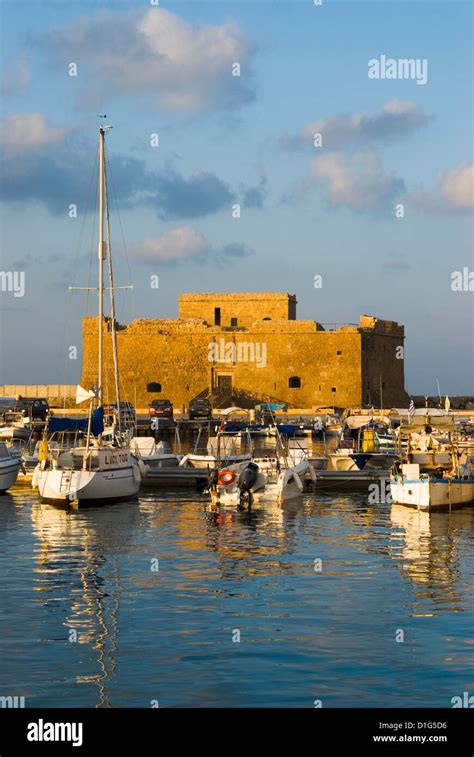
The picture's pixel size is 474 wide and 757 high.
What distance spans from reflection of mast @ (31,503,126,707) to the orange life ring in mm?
3671

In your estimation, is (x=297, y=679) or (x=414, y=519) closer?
(x=297, y=679)

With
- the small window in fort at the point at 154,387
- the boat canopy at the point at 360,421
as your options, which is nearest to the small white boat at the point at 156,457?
the boat canopy at the point at 360,421

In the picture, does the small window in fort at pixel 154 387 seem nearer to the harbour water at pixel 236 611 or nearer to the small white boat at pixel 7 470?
the small white boat at pixel 7 470

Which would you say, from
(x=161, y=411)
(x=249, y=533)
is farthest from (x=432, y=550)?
(x=161, y=411)

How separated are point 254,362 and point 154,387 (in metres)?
8.20

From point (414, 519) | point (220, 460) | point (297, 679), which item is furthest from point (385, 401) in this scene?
point (297, 679)

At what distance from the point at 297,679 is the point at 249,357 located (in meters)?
64.5

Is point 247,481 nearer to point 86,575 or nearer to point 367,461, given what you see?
point 367,461

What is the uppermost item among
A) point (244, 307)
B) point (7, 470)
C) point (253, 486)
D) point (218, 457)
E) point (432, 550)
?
point (244, 307)

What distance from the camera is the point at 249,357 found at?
251 ft

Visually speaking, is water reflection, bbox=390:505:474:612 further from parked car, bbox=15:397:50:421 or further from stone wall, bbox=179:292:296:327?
stone wall, bbox=179:292:296:327

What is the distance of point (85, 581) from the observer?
1819 centimetres

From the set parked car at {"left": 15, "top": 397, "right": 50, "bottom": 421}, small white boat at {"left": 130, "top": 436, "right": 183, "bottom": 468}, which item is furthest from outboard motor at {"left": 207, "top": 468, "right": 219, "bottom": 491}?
parked car at {"left": 15, "top": 397, "right": 50, "bottom": 421}

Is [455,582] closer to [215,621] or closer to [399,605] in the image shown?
[399,605]
